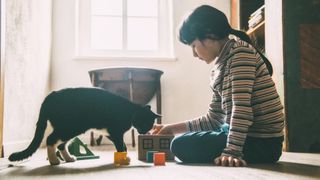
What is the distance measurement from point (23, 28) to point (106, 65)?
1.29 meters

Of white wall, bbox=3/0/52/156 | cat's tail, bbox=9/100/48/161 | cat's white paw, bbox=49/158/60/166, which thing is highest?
white wall, bbox=3/0/52/156

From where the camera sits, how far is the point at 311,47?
2625mm

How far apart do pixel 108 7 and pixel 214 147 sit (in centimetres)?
289

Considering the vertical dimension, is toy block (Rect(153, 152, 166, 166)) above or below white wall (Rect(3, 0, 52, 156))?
below

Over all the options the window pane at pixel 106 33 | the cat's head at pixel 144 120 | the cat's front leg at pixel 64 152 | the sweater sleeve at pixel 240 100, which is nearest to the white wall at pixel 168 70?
the window pane at pixel 106 33

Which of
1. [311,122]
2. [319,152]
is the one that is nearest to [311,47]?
[311,122]

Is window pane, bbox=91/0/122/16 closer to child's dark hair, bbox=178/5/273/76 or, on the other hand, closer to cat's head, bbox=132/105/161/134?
cat's head, bbox=132/105/161/134

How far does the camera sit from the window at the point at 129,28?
4234mm

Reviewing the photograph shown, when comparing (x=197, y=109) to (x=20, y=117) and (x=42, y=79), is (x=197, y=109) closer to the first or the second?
(x=42, y=79)

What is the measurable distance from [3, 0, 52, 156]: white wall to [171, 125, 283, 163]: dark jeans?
3.77ft

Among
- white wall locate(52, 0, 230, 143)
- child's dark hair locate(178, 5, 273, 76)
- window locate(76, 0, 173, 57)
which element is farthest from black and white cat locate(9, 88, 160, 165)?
window locate(76, 0, 173, 57)

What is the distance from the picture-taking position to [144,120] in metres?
2.01

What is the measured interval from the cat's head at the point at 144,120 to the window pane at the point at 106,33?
2.33 metres

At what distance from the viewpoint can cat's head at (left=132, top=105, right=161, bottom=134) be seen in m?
1.96
